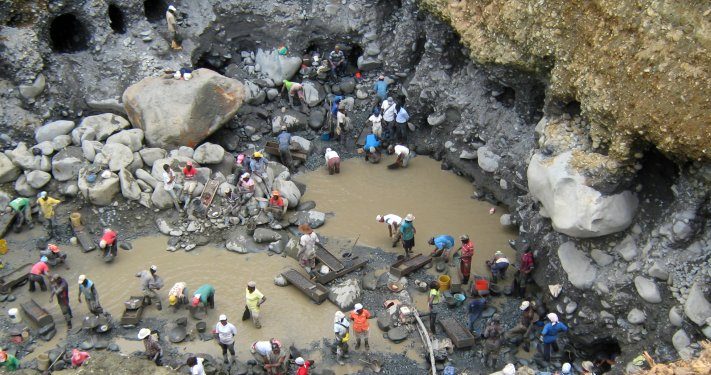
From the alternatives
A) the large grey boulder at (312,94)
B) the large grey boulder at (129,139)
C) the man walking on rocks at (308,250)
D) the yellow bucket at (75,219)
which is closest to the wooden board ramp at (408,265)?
the man walking on rocks at (308,250)

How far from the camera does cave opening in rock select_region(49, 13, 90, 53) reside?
20.6 metres

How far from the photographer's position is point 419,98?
2005cm

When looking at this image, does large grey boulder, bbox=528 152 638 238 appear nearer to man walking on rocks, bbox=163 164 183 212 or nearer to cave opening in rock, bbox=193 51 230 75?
man walking on rocks, bbox=163 164 183 212

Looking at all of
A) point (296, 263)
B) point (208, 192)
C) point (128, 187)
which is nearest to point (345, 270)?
point (296, 263)

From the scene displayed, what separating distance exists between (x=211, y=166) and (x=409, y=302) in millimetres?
6887

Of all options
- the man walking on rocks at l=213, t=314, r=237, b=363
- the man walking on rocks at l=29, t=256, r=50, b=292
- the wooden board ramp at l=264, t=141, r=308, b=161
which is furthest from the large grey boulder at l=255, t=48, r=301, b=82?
the man walking on rocks at l=213, t=314, r=237, b=363

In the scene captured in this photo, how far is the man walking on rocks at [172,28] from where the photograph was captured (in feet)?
67.8

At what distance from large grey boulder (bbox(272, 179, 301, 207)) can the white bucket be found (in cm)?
672

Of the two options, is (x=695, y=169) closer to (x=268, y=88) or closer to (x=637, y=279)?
(x=637, y=279)

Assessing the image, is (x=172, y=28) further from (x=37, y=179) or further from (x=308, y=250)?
(x=308, y=250)

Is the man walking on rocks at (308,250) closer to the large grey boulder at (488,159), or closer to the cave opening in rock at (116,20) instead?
the large grey boulder at (488,159)

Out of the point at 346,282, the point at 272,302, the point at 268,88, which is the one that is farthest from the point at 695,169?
the point at 268,88

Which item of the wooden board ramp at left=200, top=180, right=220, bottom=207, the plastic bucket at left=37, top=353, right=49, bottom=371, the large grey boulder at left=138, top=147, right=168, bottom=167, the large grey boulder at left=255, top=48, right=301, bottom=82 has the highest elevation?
the large grey boulder at left=255, top=48, right=301, bottom=82

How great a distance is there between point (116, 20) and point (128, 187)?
6.53 m
